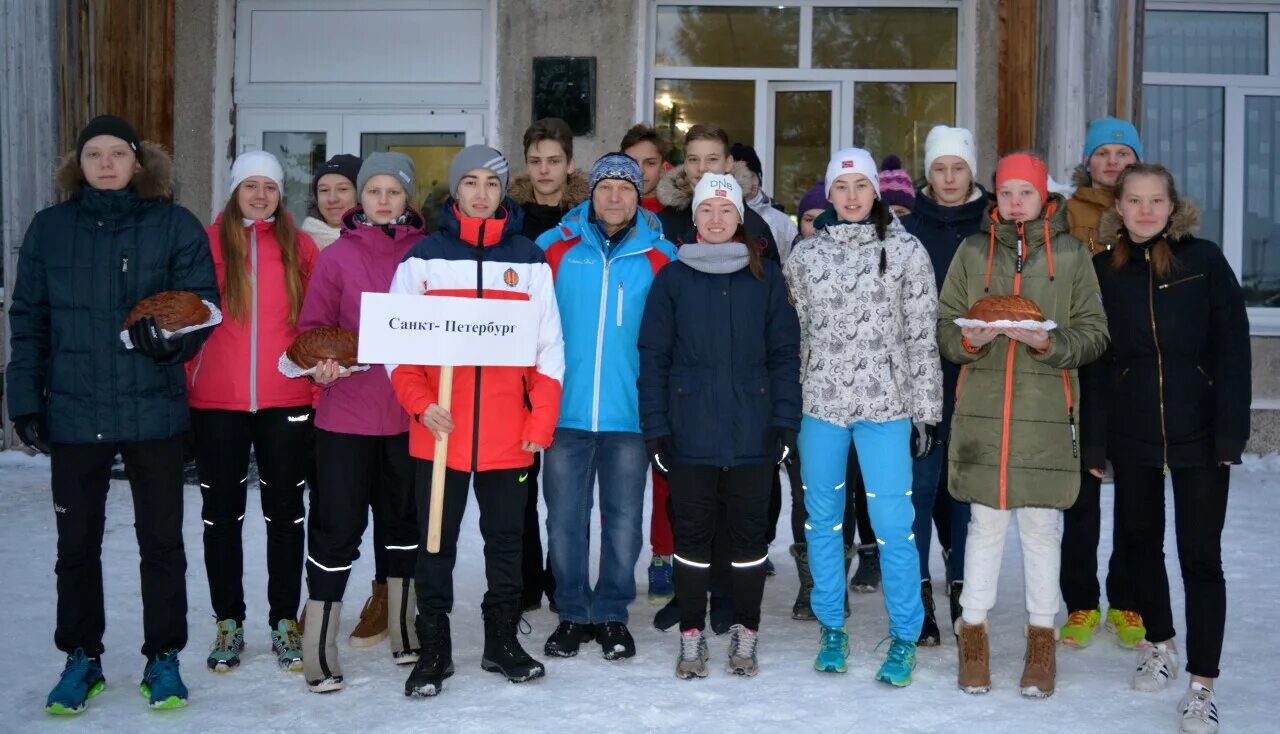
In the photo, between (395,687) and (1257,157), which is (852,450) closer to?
(395,687)

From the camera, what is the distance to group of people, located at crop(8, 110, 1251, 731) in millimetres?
3740

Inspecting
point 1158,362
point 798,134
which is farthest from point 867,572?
point 798,134

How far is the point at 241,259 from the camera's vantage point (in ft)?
Result: 13.6

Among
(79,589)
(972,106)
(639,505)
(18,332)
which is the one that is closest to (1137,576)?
(639,505)

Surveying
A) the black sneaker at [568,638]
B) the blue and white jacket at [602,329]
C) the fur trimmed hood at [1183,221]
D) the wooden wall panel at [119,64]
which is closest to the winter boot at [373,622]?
the black sneaker at [568,638]

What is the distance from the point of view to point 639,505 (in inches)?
175

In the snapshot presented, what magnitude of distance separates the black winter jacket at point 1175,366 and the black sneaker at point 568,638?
75.7 inches

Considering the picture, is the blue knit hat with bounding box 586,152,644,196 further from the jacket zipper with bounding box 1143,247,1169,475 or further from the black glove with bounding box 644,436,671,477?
the jacket zipper with bounding box 1143,247,1169,475

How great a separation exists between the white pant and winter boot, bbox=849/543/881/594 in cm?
121

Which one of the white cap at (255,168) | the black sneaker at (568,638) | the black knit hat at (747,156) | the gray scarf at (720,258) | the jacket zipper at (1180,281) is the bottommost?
the black sneaker at (568,638)

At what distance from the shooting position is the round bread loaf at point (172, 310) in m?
3.61

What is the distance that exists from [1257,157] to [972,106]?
2610mm

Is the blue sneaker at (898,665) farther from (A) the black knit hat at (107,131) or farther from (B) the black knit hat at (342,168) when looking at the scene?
(A) the black knit hat at (107,131)

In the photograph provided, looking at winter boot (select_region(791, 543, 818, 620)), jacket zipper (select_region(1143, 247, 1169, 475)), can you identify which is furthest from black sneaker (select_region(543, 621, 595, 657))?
jacket zipper (select_region(1143, 247, 1169, 475))
